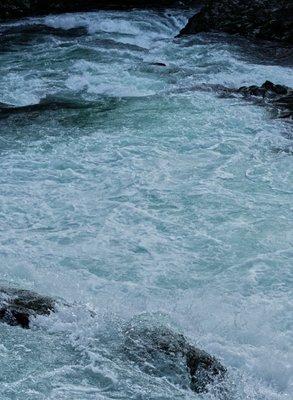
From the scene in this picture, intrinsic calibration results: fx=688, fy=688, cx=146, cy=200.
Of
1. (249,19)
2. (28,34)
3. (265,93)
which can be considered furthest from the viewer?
(28,34)

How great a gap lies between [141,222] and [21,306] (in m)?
2.12

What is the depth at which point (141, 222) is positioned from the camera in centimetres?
702

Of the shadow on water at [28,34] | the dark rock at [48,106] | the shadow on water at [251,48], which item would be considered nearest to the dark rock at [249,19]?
the shadow on water at [251,48]

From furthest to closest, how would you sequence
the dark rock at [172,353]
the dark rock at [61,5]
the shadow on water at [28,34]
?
the dark rock at [61,5] < the shadow on water at [28,34] < the dark rock at [172,353]

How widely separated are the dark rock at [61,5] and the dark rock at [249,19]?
2.73m

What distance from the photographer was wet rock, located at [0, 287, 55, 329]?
507 centimetres

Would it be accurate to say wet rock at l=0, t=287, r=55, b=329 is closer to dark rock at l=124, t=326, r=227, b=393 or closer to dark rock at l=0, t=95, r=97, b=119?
dark rock at l=124, t=326, r=227, b=393

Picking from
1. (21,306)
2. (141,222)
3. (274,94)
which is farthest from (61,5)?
(21,306)

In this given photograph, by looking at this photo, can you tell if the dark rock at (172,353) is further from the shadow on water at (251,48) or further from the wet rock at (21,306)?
the shadow on water at (251,48)

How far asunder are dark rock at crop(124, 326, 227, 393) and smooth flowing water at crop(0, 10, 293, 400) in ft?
0.30

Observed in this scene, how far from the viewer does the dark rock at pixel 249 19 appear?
46.0 feet

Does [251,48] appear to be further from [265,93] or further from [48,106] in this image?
[48,106]

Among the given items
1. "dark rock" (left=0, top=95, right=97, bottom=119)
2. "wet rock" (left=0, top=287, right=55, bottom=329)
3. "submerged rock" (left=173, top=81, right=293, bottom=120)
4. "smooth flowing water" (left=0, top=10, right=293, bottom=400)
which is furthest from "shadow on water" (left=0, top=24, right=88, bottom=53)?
"wet rock" (left=0, top=287, right=55, bottom=329)

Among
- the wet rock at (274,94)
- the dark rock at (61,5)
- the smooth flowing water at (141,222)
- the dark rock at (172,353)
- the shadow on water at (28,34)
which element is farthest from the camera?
the dark rock at (61,5)
